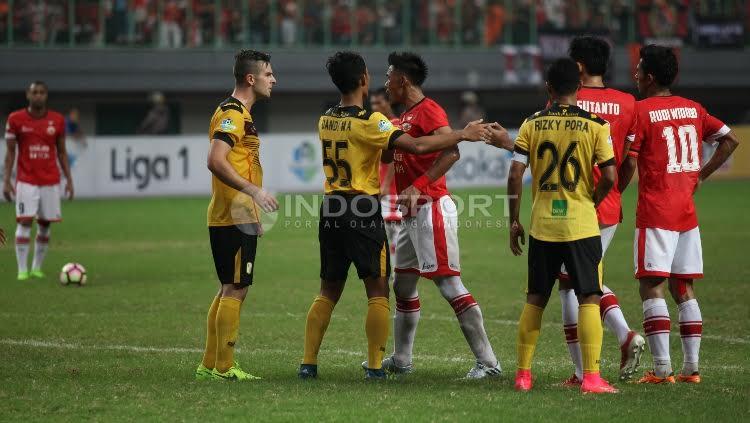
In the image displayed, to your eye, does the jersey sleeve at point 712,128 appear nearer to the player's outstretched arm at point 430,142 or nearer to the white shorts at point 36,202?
the player's outstretched arm at point 430,142

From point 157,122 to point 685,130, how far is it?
24772 mm

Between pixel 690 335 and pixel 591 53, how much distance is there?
2.13m

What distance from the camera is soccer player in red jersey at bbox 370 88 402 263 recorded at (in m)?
9.47

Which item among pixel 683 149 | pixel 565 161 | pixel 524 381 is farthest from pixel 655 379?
pixel 565 161

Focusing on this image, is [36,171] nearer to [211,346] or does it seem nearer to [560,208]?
[211,346]

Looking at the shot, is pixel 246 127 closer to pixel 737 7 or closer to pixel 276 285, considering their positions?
pixel 276 285

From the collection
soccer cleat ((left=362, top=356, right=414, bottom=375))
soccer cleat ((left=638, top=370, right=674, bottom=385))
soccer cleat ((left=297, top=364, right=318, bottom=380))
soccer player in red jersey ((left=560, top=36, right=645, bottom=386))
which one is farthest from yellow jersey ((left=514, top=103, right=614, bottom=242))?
soccer cleat ((left=297, top=364, right=318, bottom=380))

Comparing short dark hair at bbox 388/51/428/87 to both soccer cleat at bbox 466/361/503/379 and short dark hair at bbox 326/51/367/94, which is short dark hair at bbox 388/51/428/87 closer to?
short dark hair at bbox 326/51/367/94

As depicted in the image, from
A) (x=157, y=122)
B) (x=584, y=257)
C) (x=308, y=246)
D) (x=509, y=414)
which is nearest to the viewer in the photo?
(x=509, y=414)

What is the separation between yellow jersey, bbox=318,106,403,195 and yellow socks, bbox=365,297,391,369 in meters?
0.80

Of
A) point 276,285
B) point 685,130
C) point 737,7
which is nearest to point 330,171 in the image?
point 685,130

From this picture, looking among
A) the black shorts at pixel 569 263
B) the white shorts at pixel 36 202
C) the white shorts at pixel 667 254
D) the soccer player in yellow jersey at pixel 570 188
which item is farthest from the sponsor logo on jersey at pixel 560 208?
the white shorts at pixel 36 202

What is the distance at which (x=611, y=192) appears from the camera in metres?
8.70

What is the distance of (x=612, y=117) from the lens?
28.2 feet
